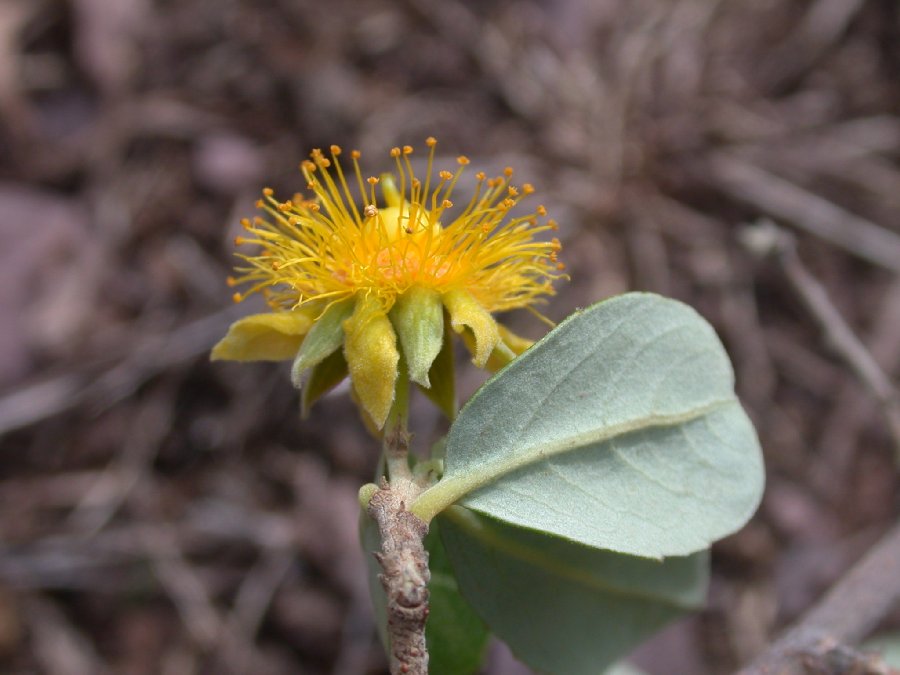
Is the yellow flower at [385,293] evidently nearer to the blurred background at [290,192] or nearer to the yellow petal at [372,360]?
the yellow petal at [372,360]

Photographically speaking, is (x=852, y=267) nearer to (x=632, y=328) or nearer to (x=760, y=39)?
(x=760, y=39)

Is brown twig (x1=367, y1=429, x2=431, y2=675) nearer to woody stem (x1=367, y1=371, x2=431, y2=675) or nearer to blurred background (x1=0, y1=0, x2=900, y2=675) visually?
woody stem (x1=367, y1=371, x2=431, y2=675)

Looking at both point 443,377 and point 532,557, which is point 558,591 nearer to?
point 532,557

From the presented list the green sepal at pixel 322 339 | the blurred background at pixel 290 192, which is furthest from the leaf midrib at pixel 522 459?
the blurred background at pixel 290 192

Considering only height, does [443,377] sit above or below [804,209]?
above

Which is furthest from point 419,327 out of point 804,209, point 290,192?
point 804,209

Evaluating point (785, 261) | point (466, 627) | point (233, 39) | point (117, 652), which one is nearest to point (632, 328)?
point (466, 627)

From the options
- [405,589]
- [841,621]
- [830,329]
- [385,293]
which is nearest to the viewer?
[405,589]
